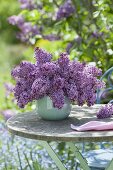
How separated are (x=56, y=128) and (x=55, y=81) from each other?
301 mm

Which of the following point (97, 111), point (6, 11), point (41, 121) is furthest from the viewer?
point (6, 11)

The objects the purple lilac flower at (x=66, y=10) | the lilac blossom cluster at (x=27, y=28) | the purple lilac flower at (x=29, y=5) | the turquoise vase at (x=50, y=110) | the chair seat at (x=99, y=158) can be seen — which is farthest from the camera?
the lilac blossom cluster at (x=27, y=28)

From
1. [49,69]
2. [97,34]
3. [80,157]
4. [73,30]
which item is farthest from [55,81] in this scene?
[73,30]

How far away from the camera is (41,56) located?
362cm

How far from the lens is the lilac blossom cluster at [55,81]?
11.5ft

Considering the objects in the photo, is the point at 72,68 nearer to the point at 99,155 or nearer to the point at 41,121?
the point at 41,121

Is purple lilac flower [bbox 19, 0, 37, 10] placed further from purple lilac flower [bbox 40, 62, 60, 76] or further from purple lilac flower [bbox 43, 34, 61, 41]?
purple lilac flower [bbox 40, 62, 60, 76]

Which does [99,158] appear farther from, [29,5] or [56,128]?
[29,5]

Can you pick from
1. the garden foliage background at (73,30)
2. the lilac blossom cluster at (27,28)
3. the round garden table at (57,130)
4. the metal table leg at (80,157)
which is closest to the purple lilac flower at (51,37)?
the garden foliage background at (73,30)

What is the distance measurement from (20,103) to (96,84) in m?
0.52

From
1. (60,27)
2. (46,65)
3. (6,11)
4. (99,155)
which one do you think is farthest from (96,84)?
(6,11)

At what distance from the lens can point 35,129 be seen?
3.42 metres

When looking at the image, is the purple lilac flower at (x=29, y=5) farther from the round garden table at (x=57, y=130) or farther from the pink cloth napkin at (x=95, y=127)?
the pink cloth napkin at (x=95, y=127)

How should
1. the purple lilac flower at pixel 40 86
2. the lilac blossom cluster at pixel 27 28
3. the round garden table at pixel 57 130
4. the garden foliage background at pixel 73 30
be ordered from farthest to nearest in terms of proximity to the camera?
1. the lilac blossom cluster at pixel 27 28
2. the garden foliage background at pixel 73 30
3. the purple lilac flower at pixel 40 86
4. the round garden table at pixel 57 130
